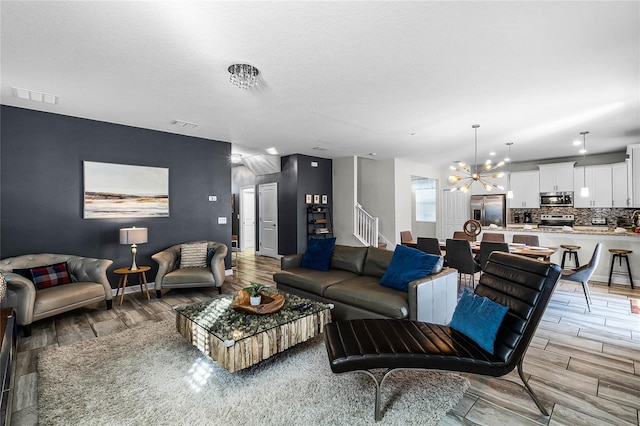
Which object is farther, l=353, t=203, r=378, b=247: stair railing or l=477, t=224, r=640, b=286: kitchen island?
l=353, t=203, r=378, b=247: stair railing

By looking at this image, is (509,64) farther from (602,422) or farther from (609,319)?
(609,319)

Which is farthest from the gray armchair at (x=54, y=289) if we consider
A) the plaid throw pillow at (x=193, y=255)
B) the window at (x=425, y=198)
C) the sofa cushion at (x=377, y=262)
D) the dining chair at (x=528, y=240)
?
the window at (x=425, y=198)

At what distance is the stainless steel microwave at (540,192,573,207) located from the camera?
7469mm

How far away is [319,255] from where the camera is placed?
4.31 metres

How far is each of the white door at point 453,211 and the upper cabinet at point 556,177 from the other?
6.12 ft

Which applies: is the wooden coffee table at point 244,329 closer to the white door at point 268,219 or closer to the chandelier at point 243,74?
the chandelier at point 243,74

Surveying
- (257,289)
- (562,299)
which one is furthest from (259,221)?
(562,299)

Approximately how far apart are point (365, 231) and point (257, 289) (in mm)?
5156

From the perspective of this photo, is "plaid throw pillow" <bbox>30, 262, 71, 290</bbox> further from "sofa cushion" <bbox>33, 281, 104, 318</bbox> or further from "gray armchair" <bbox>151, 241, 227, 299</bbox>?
"gray armchair" <bbox>151, 241, 227, 299</bbox>

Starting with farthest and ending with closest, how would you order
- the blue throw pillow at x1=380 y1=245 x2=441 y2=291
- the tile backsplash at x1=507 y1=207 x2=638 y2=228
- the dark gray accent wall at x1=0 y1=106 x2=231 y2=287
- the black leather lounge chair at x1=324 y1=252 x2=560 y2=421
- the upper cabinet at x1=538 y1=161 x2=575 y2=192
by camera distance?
the upper cabinet at x1=538 y1=161 x2=575 y2=192 → the tile backsplash at x1=507 y1=207 x2=638 y2=228 → the dark gray accent wall at x1=0 y1=106 x2=231 y2=287 → the blue throw pillow at x1=380 y1=245 x2=441 y2=291 → the black leather lounge chair at x1=324 y1=252 x2=560 y2=421

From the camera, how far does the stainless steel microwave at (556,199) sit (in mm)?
7469

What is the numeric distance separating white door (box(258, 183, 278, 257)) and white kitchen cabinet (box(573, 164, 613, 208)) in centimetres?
727

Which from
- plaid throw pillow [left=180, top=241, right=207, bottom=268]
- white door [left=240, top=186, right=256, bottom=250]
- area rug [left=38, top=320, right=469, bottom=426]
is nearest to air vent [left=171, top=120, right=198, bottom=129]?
plaid throw pillow [left=180, top=241, right=207, bottom=268]

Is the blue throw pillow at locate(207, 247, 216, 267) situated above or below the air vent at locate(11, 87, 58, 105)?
below
